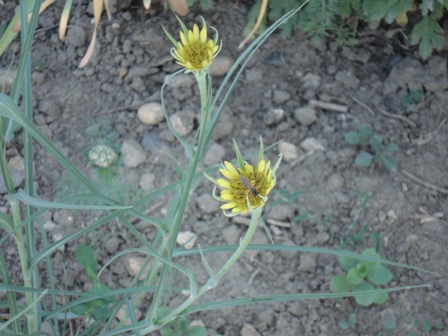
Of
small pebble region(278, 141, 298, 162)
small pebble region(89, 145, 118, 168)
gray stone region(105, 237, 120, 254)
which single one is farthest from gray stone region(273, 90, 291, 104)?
gray stone region(105, 237, 120, 254)

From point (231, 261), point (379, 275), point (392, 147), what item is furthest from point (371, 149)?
point (231, 261)

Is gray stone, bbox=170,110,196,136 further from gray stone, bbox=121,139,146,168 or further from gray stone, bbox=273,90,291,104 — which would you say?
gray stone, bbox=273,90,291,104

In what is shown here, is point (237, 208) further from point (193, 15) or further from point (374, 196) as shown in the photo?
point (193, 15)

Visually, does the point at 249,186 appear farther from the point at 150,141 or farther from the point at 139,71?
the point at 139,71

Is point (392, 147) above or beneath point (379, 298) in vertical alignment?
above

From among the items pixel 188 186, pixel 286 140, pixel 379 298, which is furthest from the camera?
pixel 286 140

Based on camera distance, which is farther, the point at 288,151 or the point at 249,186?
the point at 288,151

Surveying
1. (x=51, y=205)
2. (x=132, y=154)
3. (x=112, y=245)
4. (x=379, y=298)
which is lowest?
(x=379, y=298)
